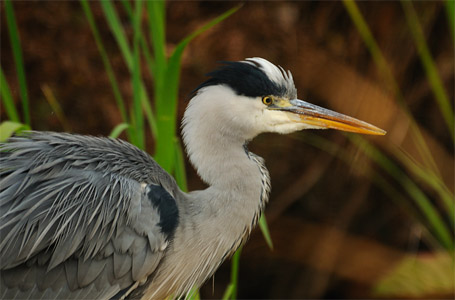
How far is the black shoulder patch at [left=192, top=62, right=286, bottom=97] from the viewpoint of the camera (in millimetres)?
2082

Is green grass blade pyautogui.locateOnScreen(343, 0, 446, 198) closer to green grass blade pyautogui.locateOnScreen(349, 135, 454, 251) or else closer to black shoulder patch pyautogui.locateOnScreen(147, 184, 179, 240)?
green grass blade pyautogui.locateOnScreen(349, 135, 454, 251)

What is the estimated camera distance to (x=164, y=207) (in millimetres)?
1964

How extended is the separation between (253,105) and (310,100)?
5.86ft

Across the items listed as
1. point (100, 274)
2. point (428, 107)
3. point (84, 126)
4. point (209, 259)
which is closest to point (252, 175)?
point (209, 259)

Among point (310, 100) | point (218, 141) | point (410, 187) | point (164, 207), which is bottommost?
point (410, 187)

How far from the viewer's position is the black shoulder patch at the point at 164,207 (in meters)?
1.96

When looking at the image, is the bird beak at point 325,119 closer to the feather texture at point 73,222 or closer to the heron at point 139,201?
the heron at point 139,201

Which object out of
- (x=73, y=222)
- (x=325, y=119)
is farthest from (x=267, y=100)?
(x=73, y=222)

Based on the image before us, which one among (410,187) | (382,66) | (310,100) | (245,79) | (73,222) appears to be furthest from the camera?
(310,100)

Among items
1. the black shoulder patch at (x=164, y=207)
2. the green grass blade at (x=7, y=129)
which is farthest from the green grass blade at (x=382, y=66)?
the green grass blade at (x=7, y=129)

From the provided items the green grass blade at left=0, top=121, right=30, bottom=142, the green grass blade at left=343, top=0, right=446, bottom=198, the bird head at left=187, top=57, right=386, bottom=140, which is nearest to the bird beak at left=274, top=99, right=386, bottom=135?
the bird head at left=187, top=57, right=386, bottom=140

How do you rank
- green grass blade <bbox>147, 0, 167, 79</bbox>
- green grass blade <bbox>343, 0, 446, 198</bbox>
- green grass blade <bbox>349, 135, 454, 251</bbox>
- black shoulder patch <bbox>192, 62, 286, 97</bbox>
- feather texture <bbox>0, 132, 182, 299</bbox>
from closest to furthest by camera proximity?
1. feather texture <bbox>0, 132, 182, 299</bbox>
2. black shoulder patch <bbox>192, 62, 286, 97</bbox>
3. green grass blade <bbox>147, 0, 167, 79</bbox>
4. green grass blade <bbox>343, 0, 446, 198</bbox>
5. green grass blade <bbox>349, 135, 454, 251</bbox>

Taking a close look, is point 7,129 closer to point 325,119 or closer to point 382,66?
point 325,119

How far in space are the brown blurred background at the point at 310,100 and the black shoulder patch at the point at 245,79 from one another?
1518 mm
